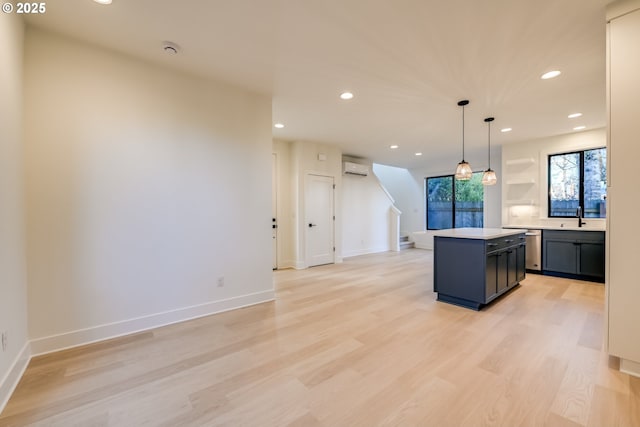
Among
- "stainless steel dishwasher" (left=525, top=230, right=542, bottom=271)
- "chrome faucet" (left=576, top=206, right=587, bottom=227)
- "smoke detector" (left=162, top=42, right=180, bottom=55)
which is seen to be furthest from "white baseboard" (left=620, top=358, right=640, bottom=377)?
"smoke detector" (left=162, top=42, right=180, bottom=55)

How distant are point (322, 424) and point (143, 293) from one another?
219cm

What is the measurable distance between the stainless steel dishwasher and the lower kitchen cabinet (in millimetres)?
65

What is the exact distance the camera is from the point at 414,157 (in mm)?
7531

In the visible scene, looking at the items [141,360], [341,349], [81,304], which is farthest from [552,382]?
[81,304]

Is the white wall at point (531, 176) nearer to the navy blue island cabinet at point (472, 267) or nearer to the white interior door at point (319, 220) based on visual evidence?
the navy blue island cabinet at point (472, 267)

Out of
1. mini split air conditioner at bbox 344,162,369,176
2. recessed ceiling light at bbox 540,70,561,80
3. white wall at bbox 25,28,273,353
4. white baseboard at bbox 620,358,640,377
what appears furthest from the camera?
mini split air conditioner at bbox 344,162,369,176

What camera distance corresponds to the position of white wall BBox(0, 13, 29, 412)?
5.72ft

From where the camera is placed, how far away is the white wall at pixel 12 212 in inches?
68.6

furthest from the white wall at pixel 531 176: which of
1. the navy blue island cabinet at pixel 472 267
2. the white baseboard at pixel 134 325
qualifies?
the white baseboard at pixel 134 325

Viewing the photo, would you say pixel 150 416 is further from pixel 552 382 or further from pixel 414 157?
pixel 414 157

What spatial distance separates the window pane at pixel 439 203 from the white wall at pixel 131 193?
678 cm

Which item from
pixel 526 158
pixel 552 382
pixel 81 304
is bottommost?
pixel 552 382

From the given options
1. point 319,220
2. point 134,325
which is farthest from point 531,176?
point 134,325

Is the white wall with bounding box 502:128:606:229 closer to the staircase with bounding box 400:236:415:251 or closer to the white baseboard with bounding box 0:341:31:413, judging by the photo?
the staircase with bounding box 400:236:415:251
